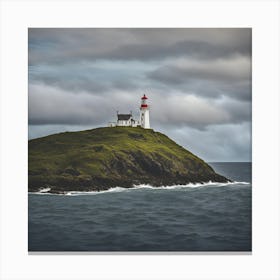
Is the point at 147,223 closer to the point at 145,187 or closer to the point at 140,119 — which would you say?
the point at 145,187

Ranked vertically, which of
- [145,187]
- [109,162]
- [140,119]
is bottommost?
[145,187]

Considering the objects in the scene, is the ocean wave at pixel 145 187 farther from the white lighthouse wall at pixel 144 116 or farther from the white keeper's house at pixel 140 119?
the white lighthouse wall at pixel 144 116

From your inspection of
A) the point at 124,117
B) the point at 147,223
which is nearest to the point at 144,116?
the point at 124,117

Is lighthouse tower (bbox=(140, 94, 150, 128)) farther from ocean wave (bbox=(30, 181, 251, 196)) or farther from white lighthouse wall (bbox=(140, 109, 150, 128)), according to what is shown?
ocean wave (bbox=(30, 181, 251, 196))
